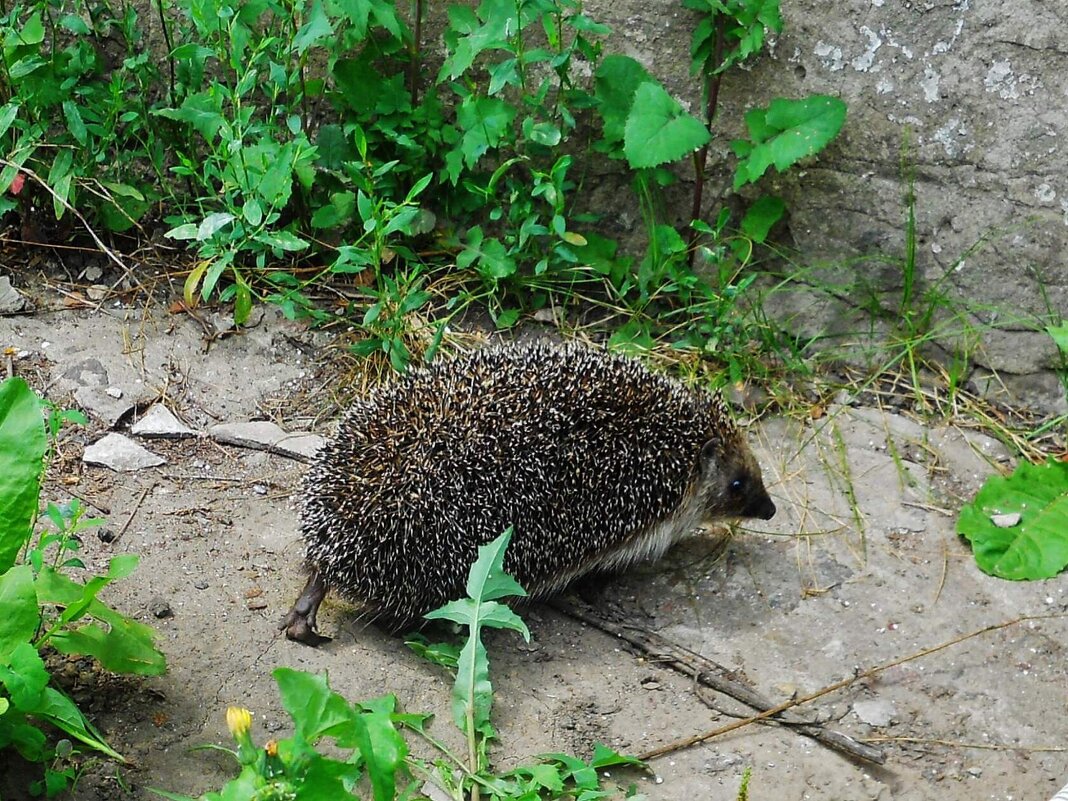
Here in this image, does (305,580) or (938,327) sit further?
(938,327)

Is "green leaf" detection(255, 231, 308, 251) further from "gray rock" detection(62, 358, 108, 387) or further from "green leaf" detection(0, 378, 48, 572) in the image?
"green leaf" detection(0, 378, 48, 572)

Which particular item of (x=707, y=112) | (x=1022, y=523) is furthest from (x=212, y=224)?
(x=1022, y=523)

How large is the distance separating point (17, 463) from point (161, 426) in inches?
80.4

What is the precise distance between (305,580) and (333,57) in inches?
103

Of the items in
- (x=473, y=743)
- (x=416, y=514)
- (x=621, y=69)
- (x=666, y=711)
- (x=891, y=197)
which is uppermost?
(x=621, y=69)

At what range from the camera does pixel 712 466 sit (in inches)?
205

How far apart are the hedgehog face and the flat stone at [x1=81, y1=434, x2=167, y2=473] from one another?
2.35m

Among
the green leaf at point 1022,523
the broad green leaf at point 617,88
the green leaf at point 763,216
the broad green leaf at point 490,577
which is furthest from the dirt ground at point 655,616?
the broad green leaf at point 617,88

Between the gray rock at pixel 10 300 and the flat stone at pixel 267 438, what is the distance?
124 centimetres

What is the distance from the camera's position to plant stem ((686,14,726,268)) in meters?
5.76

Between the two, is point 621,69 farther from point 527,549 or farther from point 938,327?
point 527,549

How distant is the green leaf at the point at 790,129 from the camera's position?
5.60 metres

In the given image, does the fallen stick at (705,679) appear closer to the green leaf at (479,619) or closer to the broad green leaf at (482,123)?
the green leaf at (479,619)

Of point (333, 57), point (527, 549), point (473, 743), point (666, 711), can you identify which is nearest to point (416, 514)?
point (527, 549)
